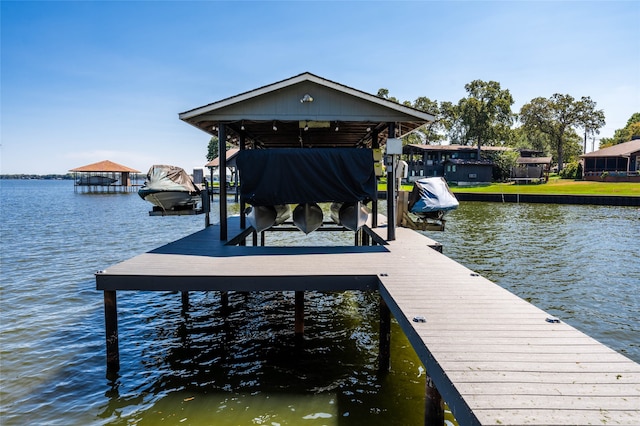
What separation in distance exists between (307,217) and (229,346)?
424 centimetres

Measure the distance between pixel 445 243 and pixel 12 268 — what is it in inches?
721

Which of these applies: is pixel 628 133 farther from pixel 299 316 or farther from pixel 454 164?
pixel 299 316

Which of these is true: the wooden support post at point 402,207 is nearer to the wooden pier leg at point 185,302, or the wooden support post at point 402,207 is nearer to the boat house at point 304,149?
the boat house at point 304,149

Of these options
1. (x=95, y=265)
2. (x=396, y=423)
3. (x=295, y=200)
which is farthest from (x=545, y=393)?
(x=95, y=265)

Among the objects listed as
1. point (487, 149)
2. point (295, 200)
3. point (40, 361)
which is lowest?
point (40, 361)

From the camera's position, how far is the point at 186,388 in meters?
7.14

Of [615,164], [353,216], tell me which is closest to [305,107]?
[353,216]

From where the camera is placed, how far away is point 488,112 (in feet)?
198

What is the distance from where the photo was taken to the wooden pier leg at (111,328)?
23.4 feet

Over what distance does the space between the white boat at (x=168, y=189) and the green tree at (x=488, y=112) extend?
54907mm

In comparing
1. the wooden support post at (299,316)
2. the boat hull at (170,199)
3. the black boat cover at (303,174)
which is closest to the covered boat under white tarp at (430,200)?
the black boat cover at (303,174)

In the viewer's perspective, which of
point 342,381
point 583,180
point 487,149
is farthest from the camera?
point 487,149

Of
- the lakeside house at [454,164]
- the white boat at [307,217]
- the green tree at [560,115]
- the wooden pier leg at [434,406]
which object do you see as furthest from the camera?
the green tree at [560,115]

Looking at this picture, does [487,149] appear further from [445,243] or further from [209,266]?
[209,266]
